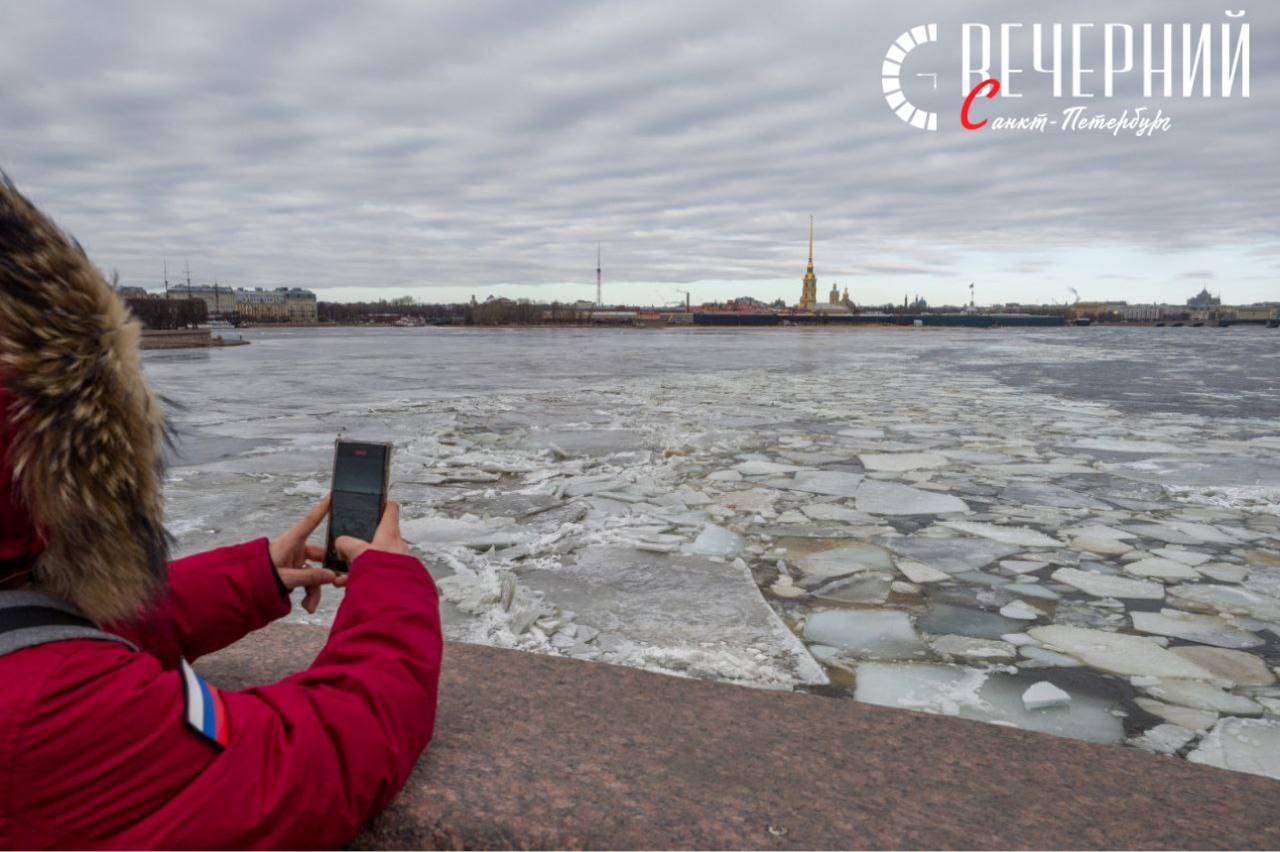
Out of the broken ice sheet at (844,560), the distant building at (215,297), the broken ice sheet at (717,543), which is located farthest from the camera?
the distant building at (215,297)

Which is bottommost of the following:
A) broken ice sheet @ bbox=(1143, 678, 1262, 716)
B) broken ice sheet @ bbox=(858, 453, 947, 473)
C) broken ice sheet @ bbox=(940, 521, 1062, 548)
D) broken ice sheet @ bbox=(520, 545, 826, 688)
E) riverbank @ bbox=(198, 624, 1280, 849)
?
broken ice sheet @ bbox=(1143, 678, 1262, 716)

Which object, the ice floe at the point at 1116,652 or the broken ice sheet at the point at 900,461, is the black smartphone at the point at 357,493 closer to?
the ice floe at the point at 1116,652

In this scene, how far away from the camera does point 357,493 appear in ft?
4.41

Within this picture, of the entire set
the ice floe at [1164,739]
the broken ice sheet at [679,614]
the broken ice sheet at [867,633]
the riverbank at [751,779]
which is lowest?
the ice floe at [1164,739]

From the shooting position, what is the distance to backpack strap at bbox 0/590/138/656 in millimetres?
757

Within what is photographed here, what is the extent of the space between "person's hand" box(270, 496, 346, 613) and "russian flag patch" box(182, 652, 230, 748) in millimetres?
449

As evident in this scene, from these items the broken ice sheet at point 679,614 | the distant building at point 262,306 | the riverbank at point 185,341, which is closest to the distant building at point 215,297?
the distant building at point 262,306

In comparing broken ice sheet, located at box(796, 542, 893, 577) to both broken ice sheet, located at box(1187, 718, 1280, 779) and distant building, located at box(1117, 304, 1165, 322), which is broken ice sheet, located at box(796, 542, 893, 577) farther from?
distant building, located at box(1117, 304, 1165, 322)

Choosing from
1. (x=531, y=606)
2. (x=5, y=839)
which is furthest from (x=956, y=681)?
(x=5, y=839)

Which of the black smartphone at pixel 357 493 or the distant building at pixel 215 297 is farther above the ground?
the distant building at pixel 215 297

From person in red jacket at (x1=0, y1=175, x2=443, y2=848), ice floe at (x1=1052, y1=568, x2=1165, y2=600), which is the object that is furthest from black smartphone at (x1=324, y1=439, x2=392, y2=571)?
ice floe at (x1=1052, y1=568, x2=1165, y2=600)

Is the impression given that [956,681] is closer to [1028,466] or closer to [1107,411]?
[1028,466]

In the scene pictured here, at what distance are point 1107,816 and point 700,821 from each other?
2.12 ft

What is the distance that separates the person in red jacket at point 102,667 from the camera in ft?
2.47
